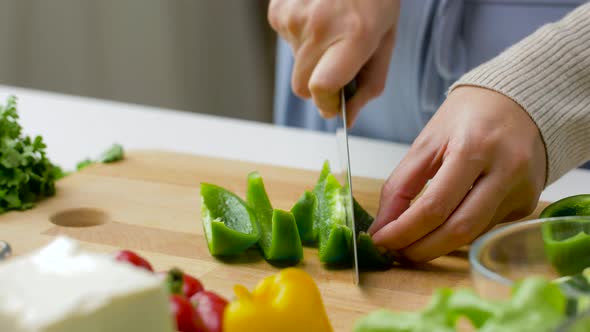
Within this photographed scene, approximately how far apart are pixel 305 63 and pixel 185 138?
1.66 feet

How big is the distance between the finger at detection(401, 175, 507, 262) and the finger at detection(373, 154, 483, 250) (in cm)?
2

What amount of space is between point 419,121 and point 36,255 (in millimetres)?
1463

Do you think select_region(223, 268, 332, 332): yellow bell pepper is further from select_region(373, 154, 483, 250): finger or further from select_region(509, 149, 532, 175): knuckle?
select_region(509, 149, 532, 175): knuckle

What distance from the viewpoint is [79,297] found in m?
0.84

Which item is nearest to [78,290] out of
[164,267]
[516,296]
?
[516,296]

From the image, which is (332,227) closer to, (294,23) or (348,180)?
(348,180)

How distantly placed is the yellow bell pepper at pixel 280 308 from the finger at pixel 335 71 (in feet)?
2.22

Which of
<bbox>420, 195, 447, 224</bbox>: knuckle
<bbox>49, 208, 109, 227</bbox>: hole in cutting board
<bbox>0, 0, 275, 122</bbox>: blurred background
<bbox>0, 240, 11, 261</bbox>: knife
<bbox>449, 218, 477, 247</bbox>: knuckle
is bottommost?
<bbox>0, 0, 275, 122</bbox>: blurred background

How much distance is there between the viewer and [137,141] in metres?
2.26

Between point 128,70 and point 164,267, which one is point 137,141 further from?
point 128,70

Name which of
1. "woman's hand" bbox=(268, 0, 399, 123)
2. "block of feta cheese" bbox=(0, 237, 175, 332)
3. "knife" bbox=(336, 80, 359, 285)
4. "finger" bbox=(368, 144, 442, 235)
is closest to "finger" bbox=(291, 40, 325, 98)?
"woman's hand" bbox=(268, 0, 399, 123)

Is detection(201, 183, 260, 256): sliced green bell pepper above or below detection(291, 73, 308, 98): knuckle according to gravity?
below

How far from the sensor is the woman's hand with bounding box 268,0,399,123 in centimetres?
173

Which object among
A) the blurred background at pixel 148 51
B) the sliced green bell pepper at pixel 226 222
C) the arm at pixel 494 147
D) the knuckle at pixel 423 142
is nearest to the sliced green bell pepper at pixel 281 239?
the sliced green bell pepper at pixel 226 222
